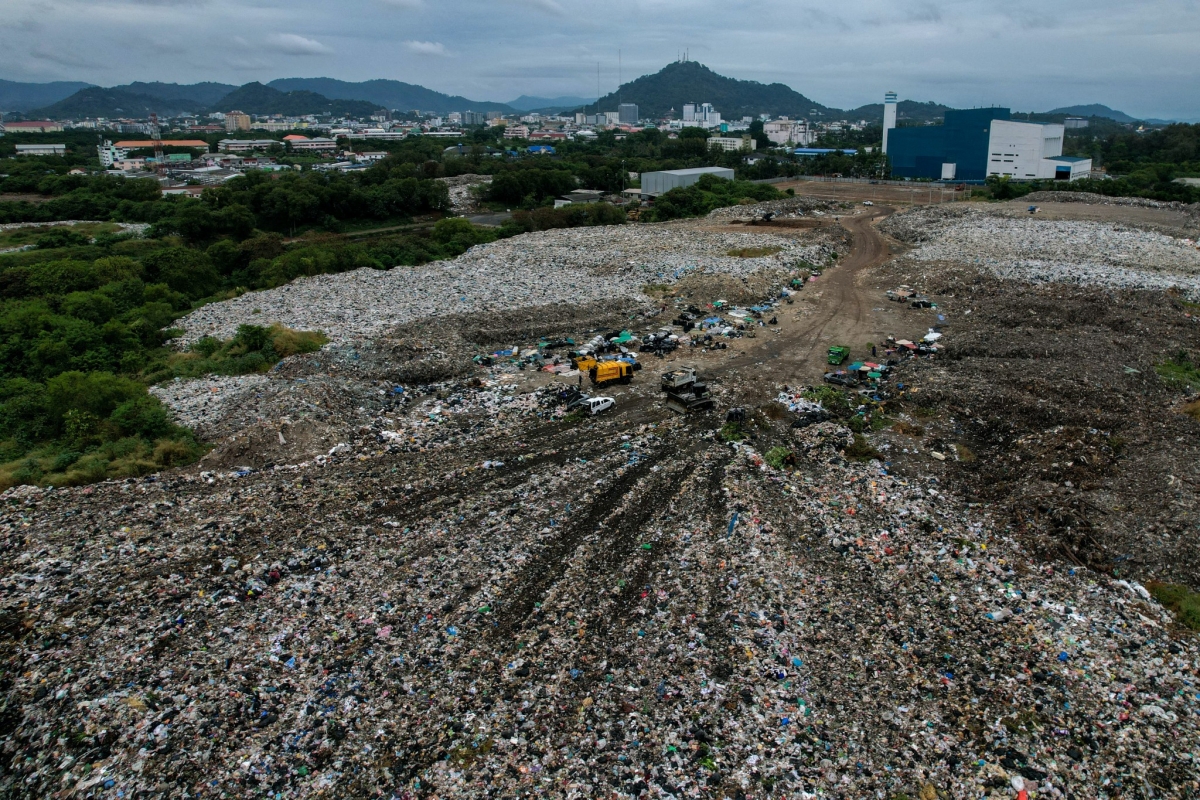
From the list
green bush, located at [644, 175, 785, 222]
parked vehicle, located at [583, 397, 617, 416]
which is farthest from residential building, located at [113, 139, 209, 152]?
parked vehicle, located at [583, 397, 617, 416]

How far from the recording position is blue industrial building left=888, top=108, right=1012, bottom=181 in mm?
62188

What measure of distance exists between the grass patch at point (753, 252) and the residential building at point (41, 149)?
99006 mm

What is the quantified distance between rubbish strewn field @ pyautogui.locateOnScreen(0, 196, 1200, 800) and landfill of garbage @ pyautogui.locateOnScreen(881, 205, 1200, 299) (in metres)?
9.54

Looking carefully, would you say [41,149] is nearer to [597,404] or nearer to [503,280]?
[503,280]

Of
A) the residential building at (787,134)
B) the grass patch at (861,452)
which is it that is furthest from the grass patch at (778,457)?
the residential building at (787,134)

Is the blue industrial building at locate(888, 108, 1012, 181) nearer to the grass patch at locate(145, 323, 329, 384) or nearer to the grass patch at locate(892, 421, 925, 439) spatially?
the grass patch at locate(892, 421, 925, 439)

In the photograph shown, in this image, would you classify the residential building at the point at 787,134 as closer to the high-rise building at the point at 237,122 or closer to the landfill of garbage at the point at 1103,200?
the landfill of garbage at the point at 1103,200

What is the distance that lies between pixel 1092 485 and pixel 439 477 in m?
12.3

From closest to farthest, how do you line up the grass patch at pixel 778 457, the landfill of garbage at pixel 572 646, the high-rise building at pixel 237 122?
the landfill of garbage at pixel 572 646 < the grass patch at pixel 778 457 < the high-rise building at pixel 237 122

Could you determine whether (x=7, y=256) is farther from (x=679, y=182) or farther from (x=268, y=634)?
(x=679, y=182)

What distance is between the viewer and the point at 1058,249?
30.6 m

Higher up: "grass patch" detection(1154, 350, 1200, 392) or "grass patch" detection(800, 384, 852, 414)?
"grass patch" detection(1154, 350, 1200, 392)

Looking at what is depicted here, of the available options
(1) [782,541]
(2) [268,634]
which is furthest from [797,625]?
(2) [268,634]

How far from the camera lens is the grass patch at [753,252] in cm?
3181
